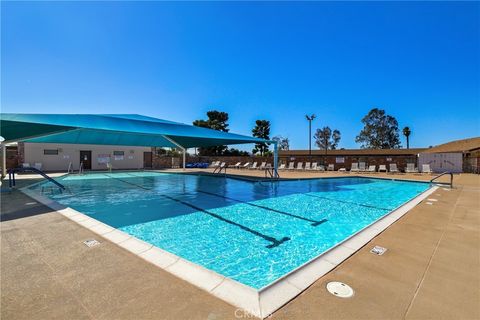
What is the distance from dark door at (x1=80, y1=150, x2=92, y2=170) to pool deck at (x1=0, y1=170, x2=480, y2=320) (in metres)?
20.5

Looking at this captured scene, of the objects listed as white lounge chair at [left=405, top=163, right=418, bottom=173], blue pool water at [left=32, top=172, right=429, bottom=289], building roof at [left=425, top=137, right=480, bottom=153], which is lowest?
blue pool water at [left=32, top=172, right=429, bottom=289]

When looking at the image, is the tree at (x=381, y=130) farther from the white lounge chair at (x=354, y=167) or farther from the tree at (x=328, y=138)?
the white lounge chair at (x=354, y=167)

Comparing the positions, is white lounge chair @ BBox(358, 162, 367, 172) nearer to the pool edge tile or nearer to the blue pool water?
the blue pool water

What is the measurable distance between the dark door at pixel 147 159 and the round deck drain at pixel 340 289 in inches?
1020

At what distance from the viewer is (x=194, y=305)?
198 cm

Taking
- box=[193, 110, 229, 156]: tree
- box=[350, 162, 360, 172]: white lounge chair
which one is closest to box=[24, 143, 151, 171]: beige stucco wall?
box=[193, 110, 229, 156]: tree

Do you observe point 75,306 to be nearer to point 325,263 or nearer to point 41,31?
point 325,263

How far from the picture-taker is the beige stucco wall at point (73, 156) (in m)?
18.4

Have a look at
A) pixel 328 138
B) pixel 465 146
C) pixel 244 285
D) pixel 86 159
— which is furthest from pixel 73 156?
pixel 328 138

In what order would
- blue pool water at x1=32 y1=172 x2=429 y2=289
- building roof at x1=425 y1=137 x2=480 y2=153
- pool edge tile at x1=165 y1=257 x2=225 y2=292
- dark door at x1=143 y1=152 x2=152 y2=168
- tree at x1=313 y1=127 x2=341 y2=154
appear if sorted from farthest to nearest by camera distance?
1. tree at x1=313 y1=127 x2=341 y2=154
2. dark door at x1=143 y1=152 x2=152 y2=168
3. building roof at x1=425 y1=137 x2=480 y2=153
4. blue pool water at x1=32 y1=172 x2=429 y2=289
5. pool edge tile at x1=165 y1=257 x2=225 y2=292

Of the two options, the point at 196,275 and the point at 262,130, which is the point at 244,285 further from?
the point at 262,130

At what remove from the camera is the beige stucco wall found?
60.5ft

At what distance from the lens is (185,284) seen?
2.34 m

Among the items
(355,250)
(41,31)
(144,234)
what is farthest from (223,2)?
(355,250)
